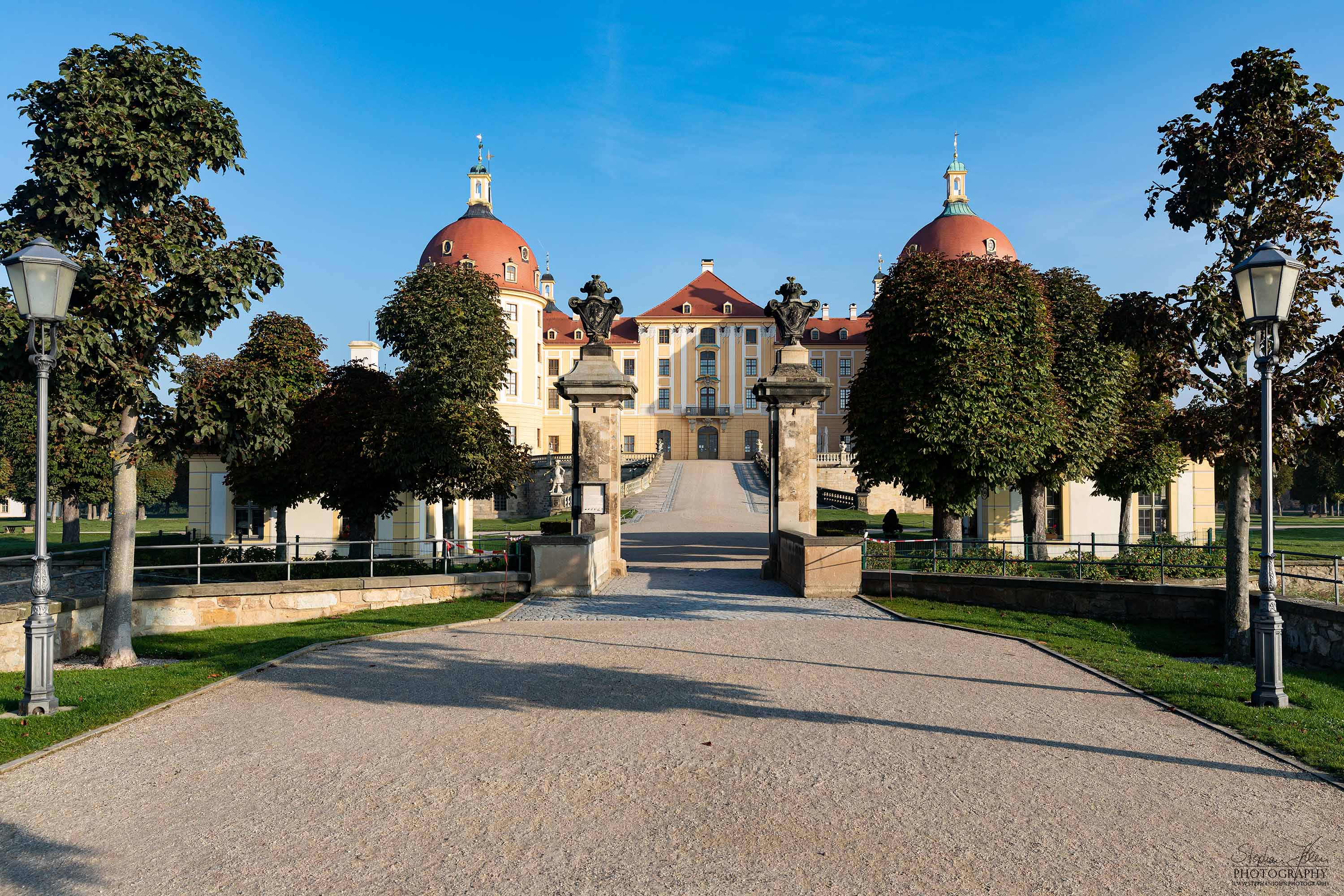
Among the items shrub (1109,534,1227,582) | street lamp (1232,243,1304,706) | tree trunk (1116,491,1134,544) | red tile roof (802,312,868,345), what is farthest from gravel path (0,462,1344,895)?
red tile roof (802,312,868,345)

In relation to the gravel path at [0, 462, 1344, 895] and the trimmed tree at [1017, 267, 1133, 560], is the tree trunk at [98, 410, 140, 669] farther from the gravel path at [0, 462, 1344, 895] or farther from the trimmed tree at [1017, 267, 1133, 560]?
the trimmed tree at [1017, 267, 1133, 560]

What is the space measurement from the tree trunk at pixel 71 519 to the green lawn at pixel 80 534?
456 mm

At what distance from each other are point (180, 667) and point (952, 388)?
53.5 feet

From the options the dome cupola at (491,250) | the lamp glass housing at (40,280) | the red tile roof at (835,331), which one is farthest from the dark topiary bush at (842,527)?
the red tile roof at (835,331)

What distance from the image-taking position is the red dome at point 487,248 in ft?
196

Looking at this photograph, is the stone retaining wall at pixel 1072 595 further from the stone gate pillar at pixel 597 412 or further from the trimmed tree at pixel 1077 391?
the trimmed tree at pixel 1077 391

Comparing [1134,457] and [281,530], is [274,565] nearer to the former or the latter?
[281,530]

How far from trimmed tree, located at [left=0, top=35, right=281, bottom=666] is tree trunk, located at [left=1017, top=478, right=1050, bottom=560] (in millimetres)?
20784

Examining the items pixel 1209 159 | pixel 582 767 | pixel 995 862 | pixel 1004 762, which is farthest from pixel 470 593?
pixel 1209 159

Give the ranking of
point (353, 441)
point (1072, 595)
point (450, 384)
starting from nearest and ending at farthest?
point (1072, 595), point (353, 441), point (450, 384)

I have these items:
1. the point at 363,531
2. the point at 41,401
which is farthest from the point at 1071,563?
the point at 363,531

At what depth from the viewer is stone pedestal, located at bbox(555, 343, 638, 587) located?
1775 centimetres

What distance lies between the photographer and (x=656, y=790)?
5816mm

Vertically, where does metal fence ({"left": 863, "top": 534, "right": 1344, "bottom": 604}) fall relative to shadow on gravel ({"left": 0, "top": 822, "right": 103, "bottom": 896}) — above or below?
above
